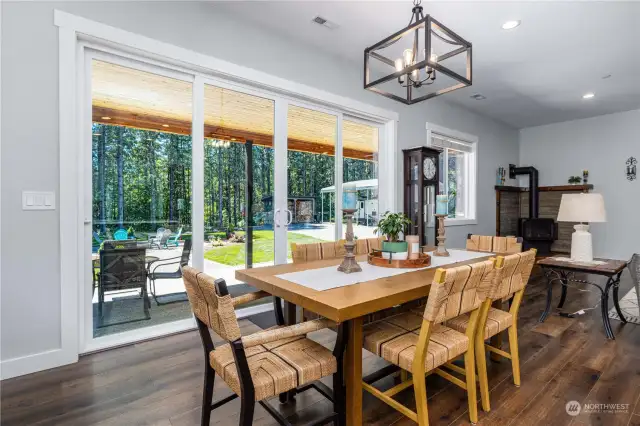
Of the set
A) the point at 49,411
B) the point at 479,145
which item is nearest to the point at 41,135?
the point at 49,411

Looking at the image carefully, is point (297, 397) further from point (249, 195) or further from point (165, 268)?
point (249, 195)

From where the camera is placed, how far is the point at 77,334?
237 cm

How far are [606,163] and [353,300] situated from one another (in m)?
7.69

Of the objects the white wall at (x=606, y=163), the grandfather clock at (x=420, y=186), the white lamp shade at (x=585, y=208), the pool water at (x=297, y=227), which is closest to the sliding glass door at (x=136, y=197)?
the pool water at (x=297, y=227)

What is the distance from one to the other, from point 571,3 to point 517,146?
17.2 feet

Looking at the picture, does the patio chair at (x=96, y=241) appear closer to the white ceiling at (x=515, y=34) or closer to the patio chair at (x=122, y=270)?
the patio chair at (x=122, y=270)

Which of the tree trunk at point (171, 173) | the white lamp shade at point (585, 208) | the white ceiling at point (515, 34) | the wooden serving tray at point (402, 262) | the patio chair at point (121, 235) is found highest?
the white ceiling at point (515, 34)

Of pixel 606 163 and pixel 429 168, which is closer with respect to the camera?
pixel 429 168

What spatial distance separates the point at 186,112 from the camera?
2.99 metres

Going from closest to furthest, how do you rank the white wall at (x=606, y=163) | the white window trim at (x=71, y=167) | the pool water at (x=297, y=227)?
the white window trim at (x=71, y=167) → the pool water at (x=297, y=227) → the white wall at (x=606, y=163)

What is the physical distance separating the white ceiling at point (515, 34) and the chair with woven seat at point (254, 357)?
2.67 m

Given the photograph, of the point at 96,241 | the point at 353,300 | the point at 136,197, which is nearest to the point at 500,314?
the point at 353,300

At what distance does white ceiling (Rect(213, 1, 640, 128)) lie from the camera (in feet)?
9.76
